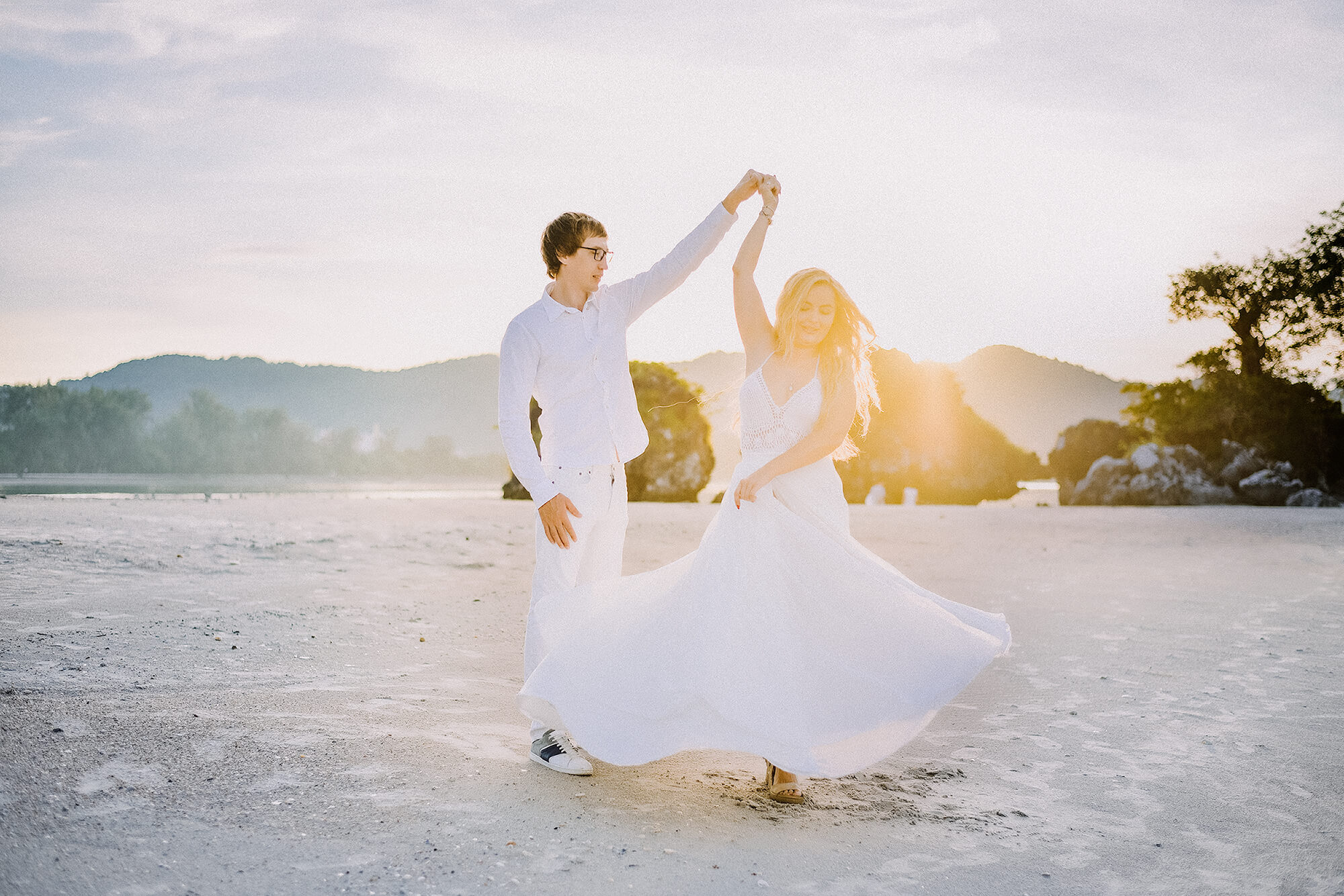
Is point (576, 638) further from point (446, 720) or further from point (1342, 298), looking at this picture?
Answer: point (1342, 298)

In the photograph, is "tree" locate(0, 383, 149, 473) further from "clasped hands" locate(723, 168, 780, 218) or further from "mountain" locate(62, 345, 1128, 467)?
"clasped hands" locate(723, 168, 780, 218)

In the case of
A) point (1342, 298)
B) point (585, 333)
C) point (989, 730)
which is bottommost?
point (989, 730)

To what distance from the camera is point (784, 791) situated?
3.50 meters

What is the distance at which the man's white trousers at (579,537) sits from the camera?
3.93 metres

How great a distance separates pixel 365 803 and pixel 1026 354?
61.3m

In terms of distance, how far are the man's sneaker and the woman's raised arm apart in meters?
1.84

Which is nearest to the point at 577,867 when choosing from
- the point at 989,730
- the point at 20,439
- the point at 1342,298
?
the point at 989,730

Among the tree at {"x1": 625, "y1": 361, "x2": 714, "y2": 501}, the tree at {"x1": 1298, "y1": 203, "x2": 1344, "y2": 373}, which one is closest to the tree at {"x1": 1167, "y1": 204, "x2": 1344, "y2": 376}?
the tree at {"x1": 1298, "y1": 203, "x2": 1344, "y2": 373}

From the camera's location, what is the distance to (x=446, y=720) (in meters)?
4.38

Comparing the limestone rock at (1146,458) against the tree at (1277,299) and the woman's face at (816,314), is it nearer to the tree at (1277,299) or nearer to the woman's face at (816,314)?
the tree at (1277,299)

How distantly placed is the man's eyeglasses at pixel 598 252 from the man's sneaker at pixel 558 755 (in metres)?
2.12

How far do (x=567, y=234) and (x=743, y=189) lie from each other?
87 cm

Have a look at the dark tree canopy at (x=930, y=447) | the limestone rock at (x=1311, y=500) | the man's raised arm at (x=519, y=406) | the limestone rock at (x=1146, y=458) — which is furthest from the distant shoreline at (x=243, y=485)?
the limestone rock at (x=1311, y=500)

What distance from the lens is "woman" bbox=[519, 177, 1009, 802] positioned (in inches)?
131
